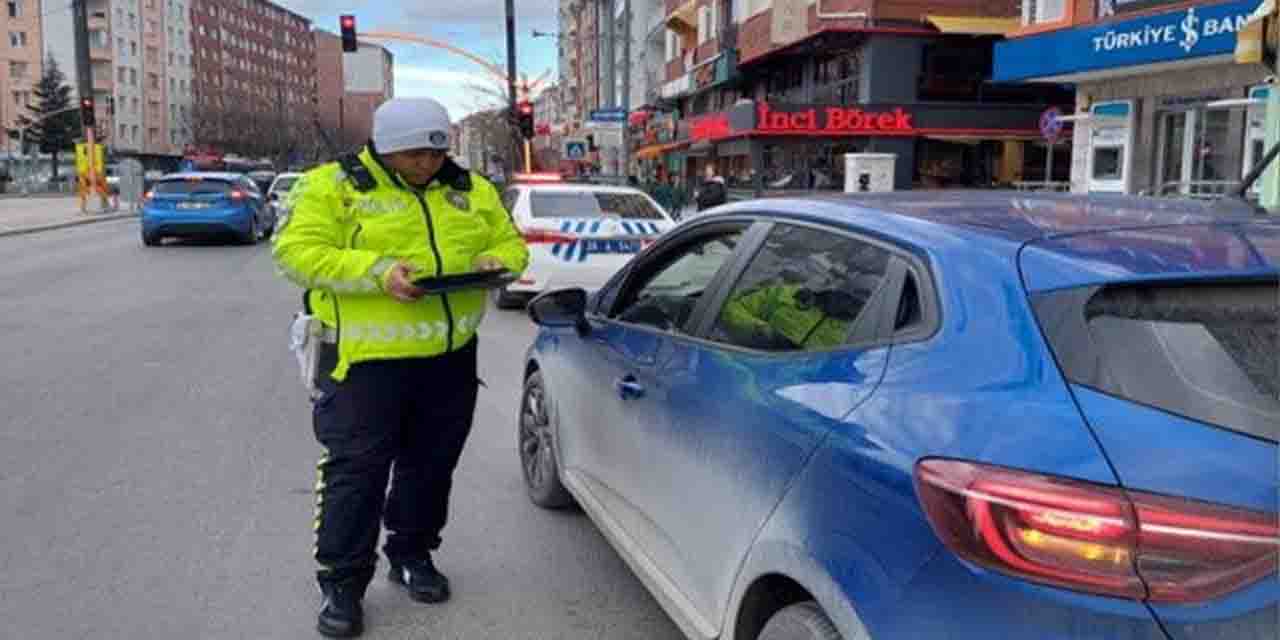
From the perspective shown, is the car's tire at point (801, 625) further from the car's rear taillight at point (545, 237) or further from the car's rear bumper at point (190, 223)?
the car's rear bumper at point (190, 223)

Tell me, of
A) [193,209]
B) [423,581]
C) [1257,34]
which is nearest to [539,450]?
[423,581]

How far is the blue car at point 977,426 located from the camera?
6.02ft

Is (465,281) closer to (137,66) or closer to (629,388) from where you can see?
(629,388)

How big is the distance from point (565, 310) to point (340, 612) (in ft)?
4.44

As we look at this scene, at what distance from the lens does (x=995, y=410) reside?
204 centimetres

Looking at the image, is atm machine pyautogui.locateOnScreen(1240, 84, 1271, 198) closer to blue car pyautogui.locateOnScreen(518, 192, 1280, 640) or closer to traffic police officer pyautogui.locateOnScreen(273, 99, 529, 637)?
blue car pyautogui.locateOnScreen(518, 192, 1280, 640)

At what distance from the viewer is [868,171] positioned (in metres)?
25.8

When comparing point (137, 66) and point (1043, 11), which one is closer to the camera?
point (1043, 11)

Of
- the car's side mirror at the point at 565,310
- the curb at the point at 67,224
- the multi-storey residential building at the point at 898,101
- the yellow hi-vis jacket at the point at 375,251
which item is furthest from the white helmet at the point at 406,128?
the multi-storey residential building at the point at 898,101

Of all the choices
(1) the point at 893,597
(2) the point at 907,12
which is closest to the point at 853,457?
(1) the point at 893,597

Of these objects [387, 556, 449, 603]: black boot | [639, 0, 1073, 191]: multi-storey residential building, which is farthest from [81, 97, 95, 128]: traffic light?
[387, 556, 449, 603]: black boot

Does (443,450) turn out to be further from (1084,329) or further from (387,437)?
(1084,329)

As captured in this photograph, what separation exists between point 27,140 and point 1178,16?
89.6 m

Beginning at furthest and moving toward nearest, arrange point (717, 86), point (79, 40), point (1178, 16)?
point (717, 86)
point (79, 40)
point (1178, 16)
